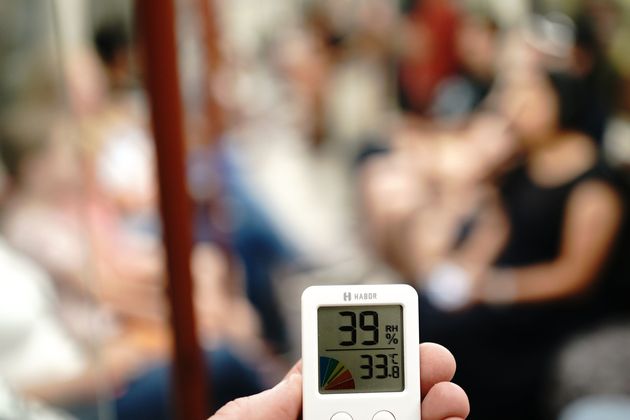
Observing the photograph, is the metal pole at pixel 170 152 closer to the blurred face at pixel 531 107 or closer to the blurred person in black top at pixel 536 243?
the blurred person in black top at pixel 536 243

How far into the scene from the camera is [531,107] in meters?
1.50

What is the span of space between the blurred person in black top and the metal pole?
2.88ft

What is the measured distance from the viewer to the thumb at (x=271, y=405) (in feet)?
1.58

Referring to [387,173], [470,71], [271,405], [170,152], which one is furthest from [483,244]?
[271,405]

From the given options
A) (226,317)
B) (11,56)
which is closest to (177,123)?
(11,56)

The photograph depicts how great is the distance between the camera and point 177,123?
658 mm

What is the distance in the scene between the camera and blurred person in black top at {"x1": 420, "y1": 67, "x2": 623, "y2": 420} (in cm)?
148

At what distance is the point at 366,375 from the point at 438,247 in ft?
3.38

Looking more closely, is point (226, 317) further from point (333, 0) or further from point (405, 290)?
point (405, 290)

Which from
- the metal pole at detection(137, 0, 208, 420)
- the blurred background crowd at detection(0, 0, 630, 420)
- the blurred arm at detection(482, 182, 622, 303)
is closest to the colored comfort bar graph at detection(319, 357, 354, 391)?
the metal pole at detection(137, 0, 208, 420)

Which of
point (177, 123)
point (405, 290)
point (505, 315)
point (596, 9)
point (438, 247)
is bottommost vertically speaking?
point (505, 315)

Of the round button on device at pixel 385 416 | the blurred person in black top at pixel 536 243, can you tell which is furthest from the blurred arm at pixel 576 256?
the round button on device at pixel 385 416

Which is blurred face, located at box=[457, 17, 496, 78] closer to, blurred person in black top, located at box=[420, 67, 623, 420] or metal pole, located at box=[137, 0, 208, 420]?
blurred person in black top, located at box=[420, 67, 623, 420]

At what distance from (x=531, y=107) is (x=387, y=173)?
34 cm
